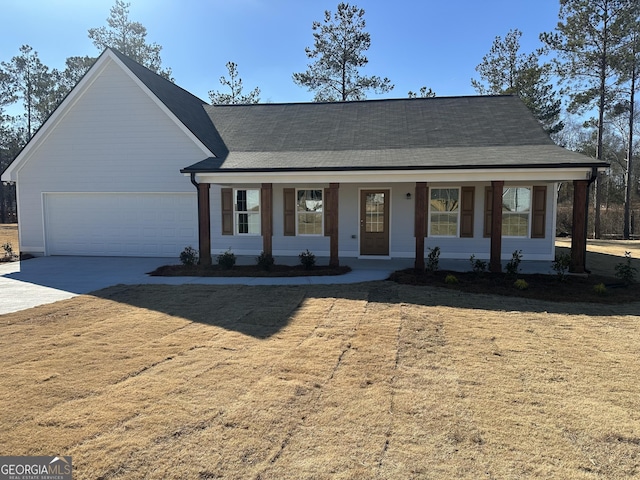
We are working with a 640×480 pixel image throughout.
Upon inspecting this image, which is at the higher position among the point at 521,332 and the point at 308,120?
the point at 308,120

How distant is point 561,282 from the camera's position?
9047 millimetres

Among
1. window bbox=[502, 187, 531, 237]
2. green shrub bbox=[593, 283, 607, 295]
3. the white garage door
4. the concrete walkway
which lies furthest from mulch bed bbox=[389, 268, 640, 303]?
the white garage door

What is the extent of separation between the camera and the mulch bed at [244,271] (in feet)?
33.6

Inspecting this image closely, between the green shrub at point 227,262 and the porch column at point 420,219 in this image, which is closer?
the porch column at point 420,219

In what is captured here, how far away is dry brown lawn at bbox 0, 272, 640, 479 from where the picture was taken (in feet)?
9.24

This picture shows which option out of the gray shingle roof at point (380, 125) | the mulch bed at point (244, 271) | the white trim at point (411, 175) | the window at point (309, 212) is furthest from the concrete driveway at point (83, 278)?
the gray shingle roof at point (380, 125)

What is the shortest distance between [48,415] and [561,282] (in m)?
9.55

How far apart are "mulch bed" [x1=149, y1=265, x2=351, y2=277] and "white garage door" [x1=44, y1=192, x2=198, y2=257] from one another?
2.62 m

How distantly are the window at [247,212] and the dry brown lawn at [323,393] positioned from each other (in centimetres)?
673

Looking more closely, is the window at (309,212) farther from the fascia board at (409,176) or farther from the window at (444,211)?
the window at (444,211)

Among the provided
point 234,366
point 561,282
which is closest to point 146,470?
point 234,366

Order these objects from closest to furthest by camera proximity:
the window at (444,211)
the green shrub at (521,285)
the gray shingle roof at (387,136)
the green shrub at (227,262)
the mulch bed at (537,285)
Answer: the mulch bed at (537,285)
the green shrub at (521,285)
the gray shingle roof at (387,136)
the green shrub at (227,262)
the window at (444,211)

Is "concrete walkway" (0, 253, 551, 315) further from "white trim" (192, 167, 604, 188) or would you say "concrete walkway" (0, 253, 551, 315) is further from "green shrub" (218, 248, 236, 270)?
"white trim" (192, 167, 604, 188)

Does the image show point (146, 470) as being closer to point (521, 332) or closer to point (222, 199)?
point (521, 332)
